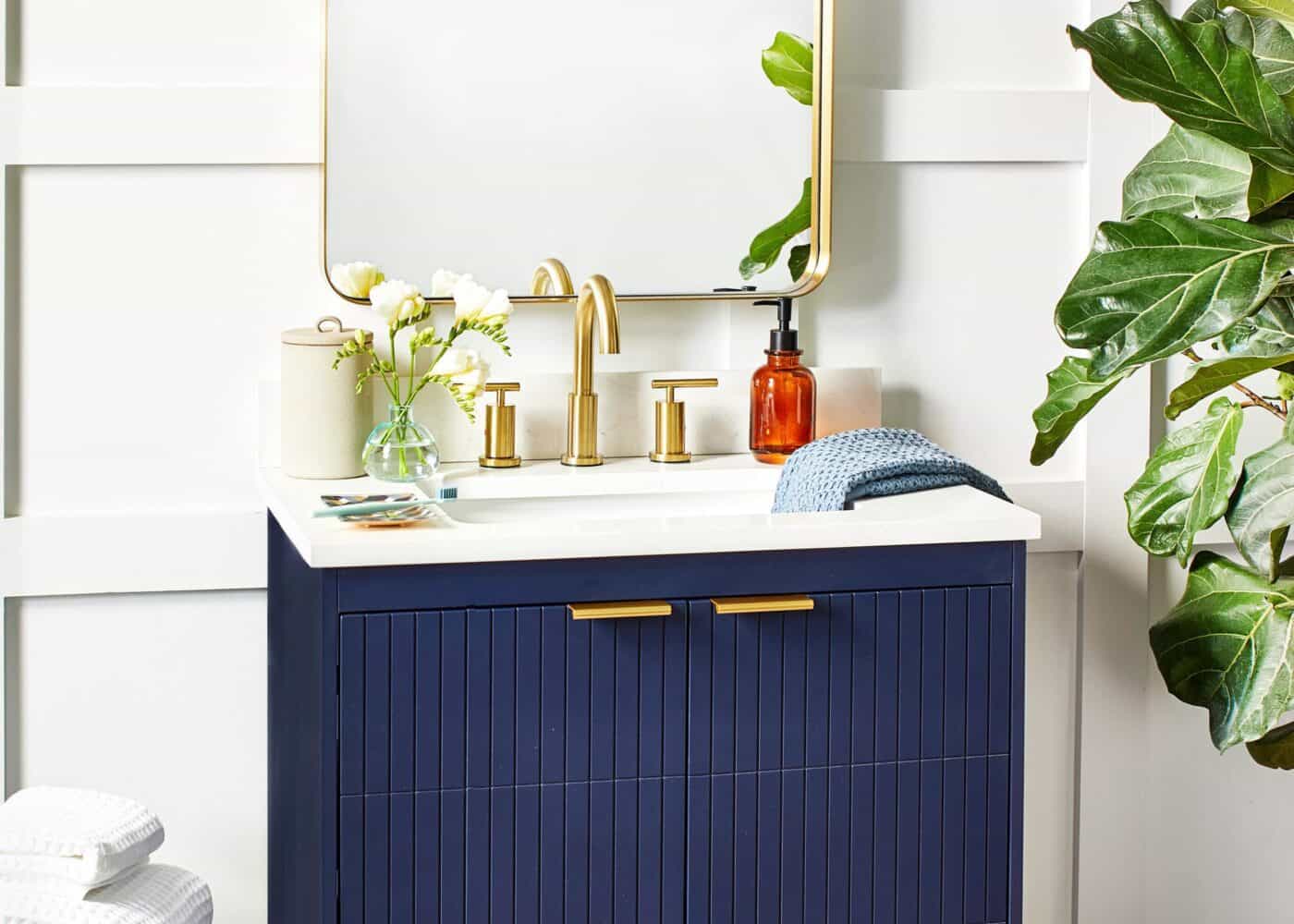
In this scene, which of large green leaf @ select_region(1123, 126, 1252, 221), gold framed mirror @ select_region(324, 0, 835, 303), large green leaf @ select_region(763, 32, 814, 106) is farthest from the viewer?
large green leaf @ select_region(763, 32, 814, 106)

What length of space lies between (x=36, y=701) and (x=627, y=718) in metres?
0.91

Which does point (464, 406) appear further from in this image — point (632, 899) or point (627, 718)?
point (632, 899)

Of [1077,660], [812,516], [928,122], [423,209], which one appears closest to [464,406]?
[423,209]

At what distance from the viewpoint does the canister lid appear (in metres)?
1.97

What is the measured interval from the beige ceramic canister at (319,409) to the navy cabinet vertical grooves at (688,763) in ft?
1.52

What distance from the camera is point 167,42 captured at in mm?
2037

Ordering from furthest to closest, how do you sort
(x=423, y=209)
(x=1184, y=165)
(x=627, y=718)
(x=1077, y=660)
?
(x=1077, y=660), (x=423, y=209), (x=1184, y=165), (x=627, y=718)

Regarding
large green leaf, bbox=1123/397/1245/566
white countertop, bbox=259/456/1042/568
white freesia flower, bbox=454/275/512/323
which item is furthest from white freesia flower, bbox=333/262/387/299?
large green leaf, bbox=1123/397/1245/566

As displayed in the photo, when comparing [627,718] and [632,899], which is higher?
[627,718]

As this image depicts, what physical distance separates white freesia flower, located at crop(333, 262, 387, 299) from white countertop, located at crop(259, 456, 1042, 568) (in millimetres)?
241

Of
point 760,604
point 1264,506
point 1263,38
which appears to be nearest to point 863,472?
point 760,604

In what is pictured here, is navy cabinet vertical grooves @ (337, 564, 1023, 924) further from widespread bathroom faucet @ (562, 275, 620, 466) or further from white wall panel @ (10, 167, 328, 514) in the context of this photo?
white wall panel @ (10, 167, 328, 514)

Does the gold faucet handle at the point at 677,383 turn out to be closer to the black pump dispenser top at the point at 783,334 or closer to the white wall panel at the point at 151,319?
the black pump dispenser top at the point at 783,334

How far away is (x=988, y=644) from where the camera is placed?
172cm
